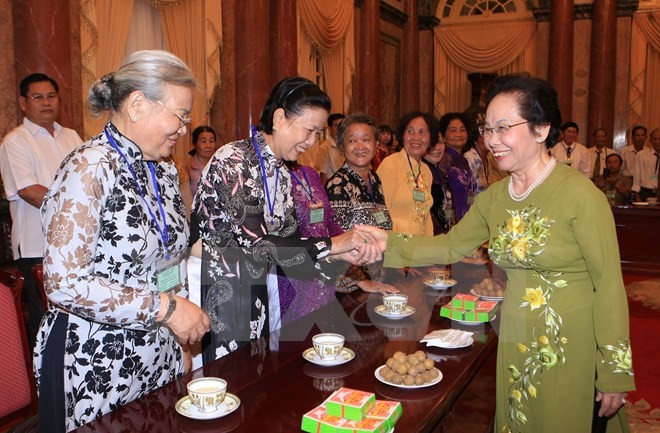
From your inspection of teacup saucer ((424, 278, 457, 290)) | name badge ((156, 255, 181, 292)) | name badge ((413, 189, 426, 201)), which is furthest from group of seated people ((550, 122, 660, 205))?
name badge ((156, 255, 181, 292))

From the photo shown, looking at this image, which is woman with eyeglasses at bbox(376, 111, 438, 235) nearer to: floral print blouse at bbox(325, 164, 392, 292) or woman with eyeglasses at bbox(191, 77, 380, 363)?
floral print blouse at bbox(325, 164, 392, 292)

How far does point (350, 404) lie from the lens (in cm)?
124

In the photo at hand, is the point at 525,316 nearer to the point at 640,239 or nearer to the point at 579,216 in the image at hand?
the point at 579,216

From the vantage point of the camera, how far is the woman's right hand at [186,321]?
142cm

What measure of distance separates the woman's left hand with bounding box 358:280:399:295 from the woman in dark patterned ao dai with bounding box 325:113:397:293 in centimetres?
56

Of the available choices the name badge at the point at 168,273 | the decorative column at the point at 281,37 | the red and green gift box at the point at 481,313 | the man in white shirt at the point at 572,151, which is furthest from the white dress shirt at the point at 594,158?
the name badge at the point at 168,273

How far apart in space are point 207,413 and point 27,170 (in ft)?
A: 8.68

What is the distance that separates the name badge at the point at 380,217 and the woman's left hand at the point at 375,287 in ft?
2.14

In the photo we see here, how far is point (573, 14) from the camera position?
10.3 meters

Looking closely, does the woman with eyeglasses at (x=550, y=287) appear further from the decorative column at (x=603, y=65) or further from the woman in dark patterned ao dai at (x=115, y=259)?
the decorative column at (x=603, y=65)

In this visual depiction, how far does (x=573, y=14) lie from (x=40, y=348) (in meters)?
10.9

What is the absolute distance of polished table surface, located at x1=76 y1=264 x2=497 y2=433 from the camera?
1268 mm

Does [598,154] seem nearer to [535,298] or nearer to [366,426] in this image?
[535,298]

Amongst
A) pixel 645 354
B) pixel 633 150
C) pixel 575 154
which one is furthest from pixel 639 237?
pixel 633 150
